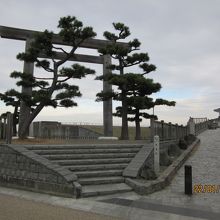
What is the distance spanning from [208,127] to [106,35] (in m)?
28.3

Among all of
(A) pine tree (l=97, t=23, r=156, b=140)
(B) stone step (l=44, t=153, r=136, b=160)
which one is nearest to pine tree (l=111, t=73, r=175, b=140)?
(A) pine tree (l=97, t=23, r=156, b=140)

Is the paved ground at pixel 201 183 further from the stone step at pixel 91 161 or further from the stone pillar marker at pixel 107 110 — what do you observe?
the stone pillar marker at pixel 107 110

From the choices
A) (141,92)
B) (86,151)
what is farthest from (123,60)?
(86,151)

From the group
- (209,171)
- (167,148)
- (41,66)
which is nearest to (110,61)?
(41,66)

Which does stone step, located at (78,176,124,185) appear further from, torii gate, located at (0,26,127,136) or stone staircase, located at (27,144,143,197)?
torii gate, located at (0,26,127,136)

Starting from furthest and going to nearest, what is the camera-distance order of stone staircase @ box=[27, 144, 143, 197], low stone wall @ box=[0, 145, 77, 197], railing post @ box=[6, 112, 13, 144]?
1. railing post @ box=[6, 112, 13, 144]
2. stone staircase @ box=[27, 144, 143, 197]
3. low stone wall @ box=[0, 145, 77, 197]

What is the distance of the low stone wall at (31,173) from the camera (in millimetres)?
9117

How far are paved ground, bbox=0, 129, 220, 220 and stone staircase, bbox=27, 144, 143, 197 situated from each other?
0.73 m

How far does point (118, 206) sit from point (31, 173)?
3.26 meters

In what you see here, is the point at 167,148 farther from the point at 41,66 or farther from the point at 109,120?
the point at 41,66

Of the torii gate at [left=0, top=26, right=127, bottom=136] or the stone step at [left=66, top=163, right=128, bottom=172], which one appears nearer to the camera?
the stone step at [left=66, top=163, right=128, bottom=172]
